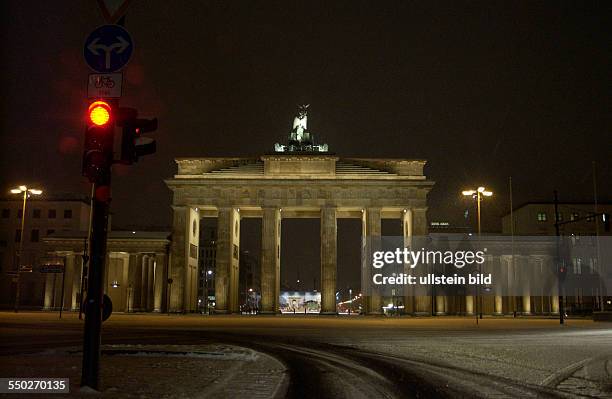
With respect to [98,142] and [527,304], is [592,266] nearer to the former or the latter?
[527,304]

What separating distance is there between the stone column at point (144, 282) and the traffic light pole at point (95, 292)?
6606cm

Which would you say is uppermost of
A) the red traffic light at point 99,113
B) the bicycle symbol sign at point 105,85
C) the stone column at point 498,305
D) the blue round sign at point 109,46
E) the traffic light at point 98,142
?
the blue round sign at point 109,46

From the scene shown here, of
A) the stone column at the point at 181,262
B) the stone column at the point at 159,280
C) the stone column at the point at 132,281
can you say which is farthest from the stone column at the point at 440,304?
the stone column at the point at 132,281

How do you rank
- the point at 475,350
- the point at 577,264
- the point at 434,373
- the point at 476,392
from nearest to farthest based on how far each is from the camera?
the point at 476,392 < the point at 434,373 < the point at 475,350 < the point at 577,264

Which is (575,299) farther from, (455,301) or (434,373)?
(434,373)

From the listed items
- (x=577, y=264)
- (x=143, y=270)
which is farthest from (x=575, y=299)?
(x=143, y=270)

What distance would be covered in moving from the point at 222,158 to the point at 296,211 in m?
11.0

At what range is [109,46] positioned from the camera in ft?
32.7

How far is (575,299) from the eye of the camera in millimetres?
89750

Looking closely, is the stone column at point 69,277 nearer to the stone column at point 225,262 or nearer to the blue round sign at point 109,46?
the stone column at point 225,262

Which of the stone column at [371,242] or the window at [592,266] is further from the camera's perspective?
the window at [592,266]

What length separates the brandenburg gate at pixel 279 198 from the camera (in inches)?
2694

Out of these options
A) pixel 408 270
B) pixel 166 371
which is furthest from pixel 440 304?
pixel 166 371

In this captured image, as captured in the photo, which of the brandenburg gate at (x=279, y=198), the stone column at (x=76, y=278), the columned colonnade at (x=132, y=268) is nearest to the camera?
the brandenburg gate at (x=279, y=198)
